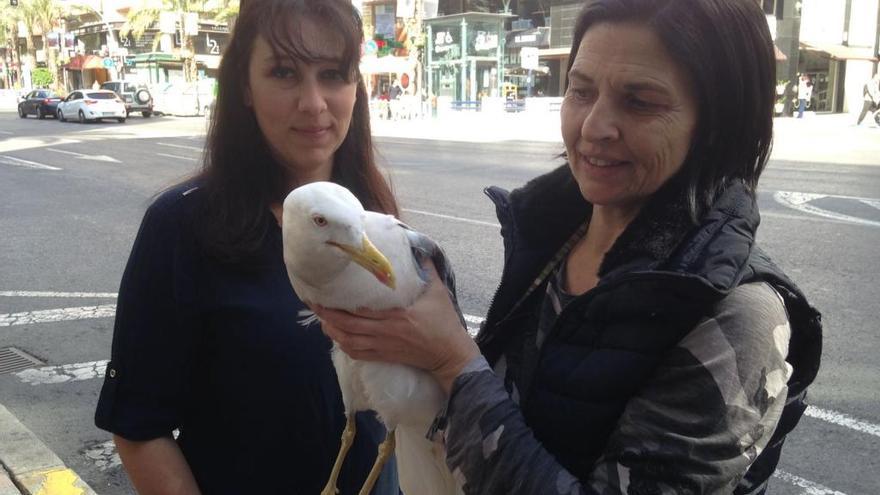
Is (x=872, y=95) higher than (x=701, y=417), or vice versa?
(x=872, y=95)

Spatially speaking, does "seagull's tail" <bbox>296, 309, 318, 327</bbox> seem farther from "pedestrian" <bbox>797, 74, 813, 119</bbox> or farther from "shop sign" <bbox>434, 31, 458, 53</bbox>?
"pedestrian" <bbox>797, 74, 813, 119</bbox>

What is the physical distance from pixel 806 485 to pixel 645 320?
289 centimetres

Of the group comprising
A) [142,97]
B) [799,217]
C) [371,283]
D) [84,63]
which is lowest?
[799,217]

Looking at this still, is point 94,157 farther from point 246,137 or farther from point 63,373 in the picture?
point 246,137

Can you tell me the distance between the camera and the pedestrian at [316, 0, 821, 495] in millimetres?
1232

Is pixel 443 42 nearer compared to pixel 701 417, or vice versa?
pixel 701 417

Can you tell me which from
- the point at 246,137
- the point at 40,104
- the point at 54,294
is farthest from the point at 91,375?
the point at 40,104

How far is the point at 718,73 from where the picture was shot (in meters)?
1.38

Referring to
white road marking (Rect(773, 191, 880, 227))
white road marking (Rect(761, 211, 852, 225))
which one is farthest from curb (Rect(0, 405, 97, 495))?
white road marking (Rect(773, 191, 880, 227))

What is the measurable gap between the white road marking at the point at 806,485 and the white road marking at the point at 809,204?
634 cm

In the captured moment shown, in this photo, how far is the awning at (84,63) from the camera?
53031 mm

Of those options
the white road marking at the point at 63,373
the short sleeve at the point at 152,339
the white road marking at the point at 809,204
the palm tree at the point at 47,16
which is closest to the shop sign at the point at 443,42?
the white road marking at the point at 809,204

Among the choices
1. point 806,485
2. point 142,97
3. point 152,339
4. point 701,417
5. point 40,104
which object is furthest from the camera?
point 40,104

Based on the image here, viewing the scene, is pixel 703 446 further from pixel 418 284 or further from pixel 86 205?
pixel 86 205
